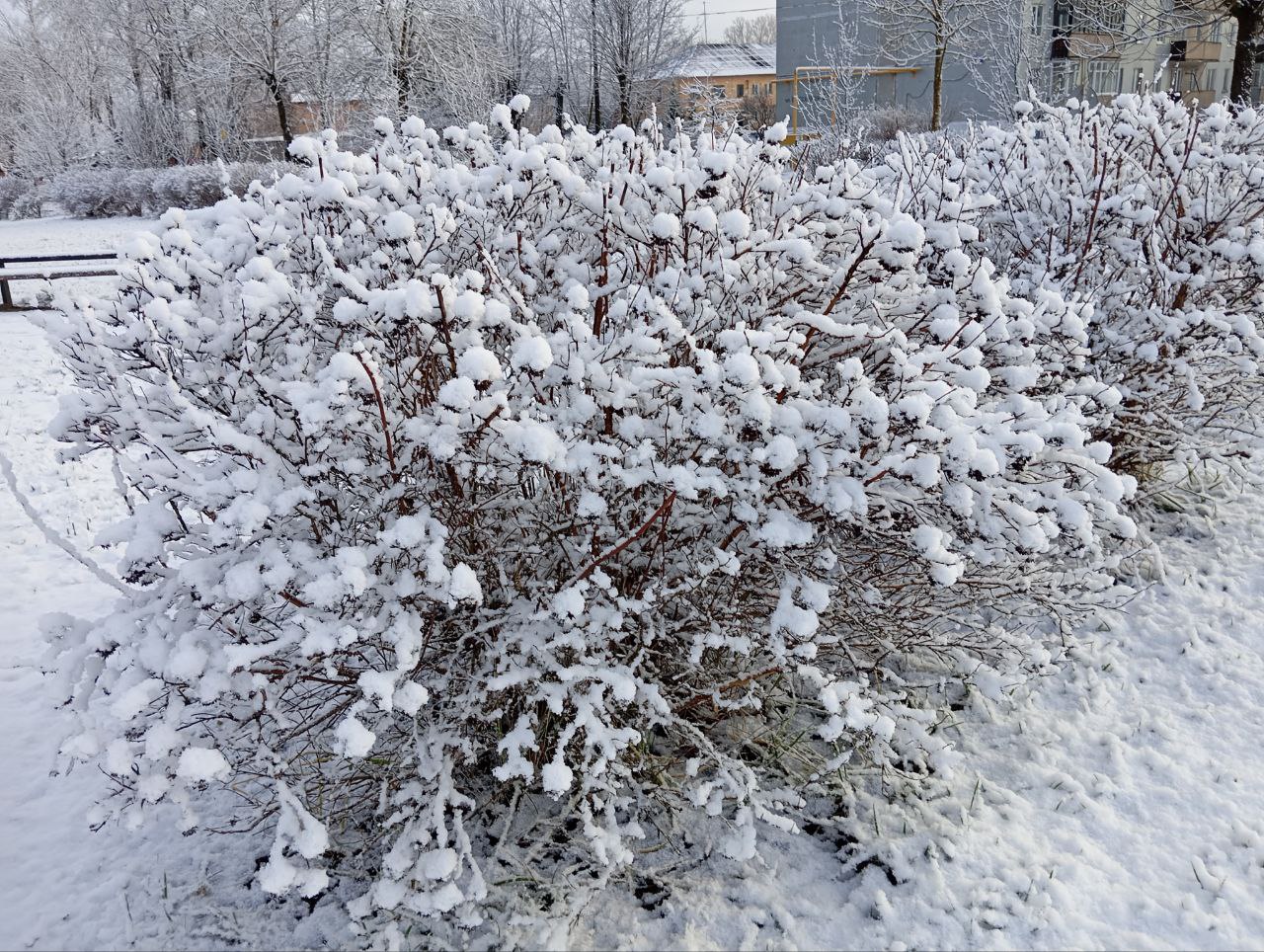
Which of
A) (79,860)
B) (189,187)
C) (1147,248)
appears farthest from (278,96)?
(79,860)

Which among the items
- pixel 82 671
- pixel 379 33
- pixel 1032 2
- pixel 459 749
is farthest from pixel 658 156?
pixel 1032 2

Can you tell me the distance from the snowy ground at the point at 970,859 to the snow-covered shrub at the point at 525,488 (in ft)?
0.71

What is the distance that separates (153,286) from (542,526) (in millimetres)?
1359

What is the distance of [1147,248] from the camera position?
441 centimetres

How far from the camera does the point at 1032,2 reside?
2558 centimetres

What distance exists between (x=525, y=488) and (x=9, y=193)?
29.8 meters

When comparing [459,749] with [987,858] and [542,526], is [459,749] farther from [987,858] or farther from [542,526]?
[987,858]

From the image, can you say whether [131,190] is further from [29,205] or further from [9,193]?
[9,193]

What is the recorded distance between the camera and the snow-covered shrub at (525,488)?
2.24 m

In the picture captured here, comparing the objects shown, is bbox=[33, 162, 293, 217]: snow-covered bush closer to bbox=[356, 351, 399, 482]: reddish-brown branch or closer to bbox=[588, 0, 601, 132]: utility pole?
bbox=[588, 0, 601, 132]: utility pole

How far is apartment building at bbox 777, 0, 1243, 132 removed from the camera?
52.6 feet

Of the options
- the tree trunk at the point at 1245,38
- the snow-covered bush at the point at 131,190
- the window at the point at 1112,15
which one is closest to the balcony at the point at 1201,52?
the window at the point at 1112,15

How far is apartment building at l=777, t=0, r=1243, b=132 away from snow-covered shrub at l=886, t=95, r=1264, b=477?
3.97 ft

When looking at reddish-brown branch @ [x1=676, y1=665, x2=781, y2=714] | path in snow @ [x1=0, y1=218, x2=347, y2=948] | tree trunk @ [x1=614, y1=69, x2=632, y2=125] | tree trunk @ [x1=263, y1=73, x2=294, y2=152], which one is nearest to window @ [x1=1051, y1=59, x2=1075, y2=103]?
tree trunk @ [x1=614, y1=69, x2=632, y2=125]
